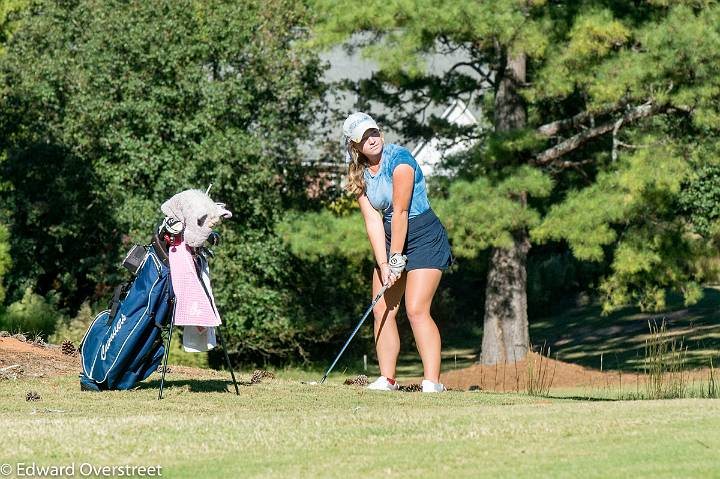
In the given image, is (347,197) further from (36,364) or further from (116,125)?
(36,364)

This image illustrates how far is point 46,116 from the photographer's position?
19.9 m

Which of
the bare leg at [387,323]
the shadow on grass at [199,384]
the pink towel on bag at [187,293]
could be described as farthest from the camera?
the shadow on grass at [199,384]

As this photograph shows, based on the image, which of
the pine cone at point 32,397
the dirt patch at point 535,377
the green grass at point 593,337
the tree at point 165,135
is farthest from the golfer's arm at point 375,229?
the tree at point 165,135

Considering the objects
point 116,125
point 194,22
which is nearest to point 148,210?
point 116,125

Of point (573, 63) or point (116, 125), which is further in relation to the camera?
point (116, 125)

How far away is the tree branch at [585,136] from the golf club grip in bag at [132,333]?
348 inches

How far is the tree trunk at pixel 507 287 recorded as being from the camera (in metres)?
17.6

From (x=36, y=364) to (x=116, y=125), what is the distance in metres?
8.39

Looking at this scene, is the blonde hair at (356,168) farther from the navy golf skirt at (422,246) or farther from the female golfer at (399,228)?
the navy golf skirt at (422,246)

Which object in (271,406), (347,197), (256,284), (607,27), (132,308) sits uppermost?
(607,27)

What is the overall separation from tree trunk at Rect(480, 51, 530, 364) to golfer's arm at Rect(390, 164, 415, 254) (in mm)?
8883

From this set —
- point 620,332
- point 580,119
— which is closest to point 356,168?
point 580,119

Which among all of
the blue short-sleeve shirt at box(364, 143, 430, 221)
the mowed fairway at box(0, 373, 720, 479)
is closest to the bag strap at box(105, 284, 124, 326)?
the mowed fairway at box(0, 373, 720, 479)

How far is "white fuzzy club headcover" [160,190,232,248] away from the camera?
8586 mm
